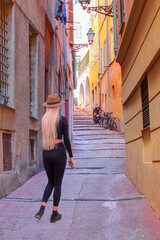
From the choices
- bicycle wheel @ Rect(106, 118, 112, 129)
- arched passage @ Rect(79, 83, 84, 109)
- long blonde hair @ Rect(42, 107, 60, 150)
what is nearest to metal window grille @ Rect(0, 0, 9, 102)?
long blonde hair @ Rect(42, 107, 60, 150)

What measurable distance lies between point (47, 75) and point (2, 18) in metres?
5.04

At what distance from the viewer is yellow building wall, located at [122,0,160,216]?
539 cm

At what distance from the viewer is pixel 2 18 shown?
25.0ft

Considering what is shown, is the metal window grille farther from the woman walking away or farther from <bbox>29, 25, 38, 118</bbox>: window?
the woman walking away

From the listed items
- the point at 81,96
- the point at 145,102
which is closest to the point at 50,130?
the point at 145,102

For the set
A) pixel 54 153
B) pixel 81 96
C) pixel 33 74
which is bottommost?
pixel 54 153

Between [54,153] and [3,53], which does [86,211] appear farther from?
[3,53]

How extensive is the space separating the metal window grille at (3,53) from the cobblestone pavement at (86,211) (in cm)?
209

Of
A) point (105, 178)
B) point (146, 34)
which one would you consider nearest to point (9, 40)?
point (146, 34)

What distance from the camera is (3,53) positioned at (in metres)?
7.70

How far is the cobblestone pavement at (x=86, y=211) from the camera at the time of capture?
4.84m

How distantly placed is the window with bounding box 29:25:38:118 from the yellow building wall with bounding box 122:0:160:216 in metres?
2.39

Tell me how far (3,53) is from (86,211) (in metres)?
3.70

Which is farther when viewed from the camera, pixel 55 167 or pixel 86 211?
pixel 86 211
